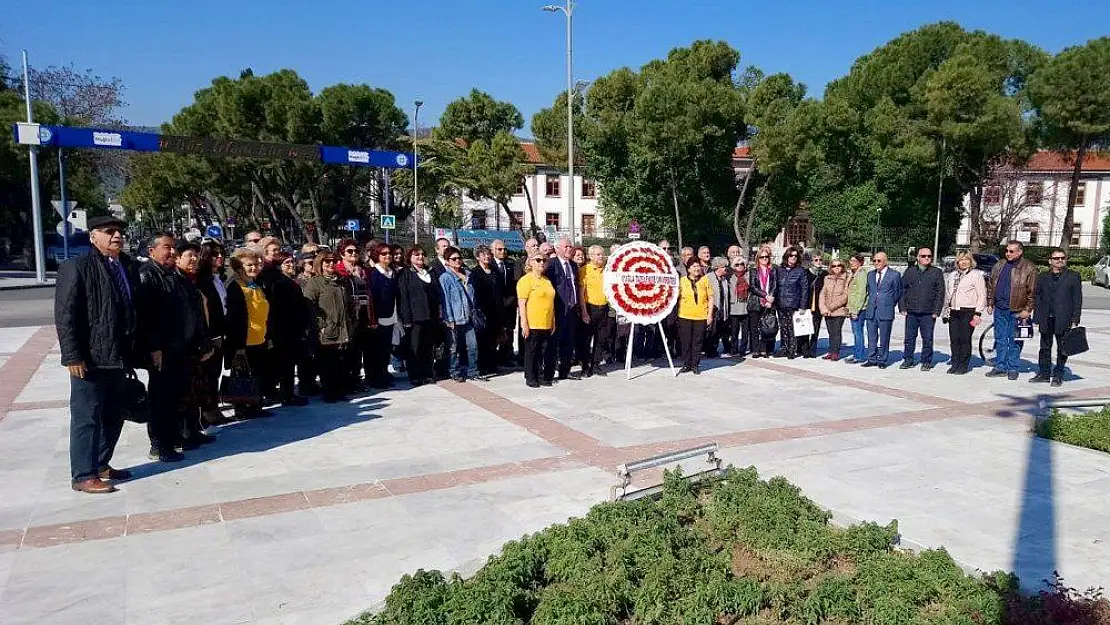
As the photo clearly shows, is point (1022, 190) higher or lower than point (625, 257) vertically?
higher

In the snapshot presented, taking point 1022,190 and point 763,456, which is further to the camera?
point 1022,190

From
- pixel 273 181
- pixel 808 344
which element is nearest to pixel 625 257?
pixel 808 344

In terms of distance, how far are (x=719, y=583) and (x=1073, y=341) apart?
830cm

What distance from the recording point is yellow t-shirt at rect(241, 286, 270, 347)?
764cm

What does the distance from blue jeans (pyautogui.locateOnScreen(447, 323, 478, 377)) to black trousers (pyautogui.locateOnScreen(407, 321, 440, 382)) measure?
9.7 inches

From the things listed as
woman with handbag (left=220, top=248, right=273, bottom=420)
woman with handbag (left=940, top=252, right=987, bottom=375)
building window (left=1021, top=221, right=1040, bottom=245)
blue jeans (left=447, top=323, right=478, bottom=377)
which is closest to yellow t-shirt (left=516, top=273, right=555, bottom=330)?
blue jeans (left=447, top=323, right=478, bottom=377)

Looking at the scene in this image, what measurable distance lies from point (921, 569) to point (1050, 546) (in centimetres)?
136

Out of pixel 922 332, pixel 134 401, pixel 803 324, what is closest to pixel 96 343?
pixel 134 401

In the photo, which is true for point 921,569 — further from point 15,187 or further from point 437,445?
point 15,187

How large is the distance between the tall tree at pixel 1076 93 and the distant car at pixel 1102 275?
23.2 ft

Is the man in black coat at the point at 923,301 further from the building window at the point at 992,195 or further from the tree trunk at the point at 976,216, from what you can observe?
the building window at the point at 992,195

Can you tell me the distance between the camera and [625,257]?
411 inches

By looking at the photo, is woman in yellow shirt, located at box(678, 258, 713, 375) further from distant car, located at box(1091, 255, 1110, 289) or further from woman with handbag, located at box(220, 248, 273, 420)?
distant car, located at box(1091, 255, 1110, 289)

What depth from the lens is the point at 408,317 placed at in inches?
368
